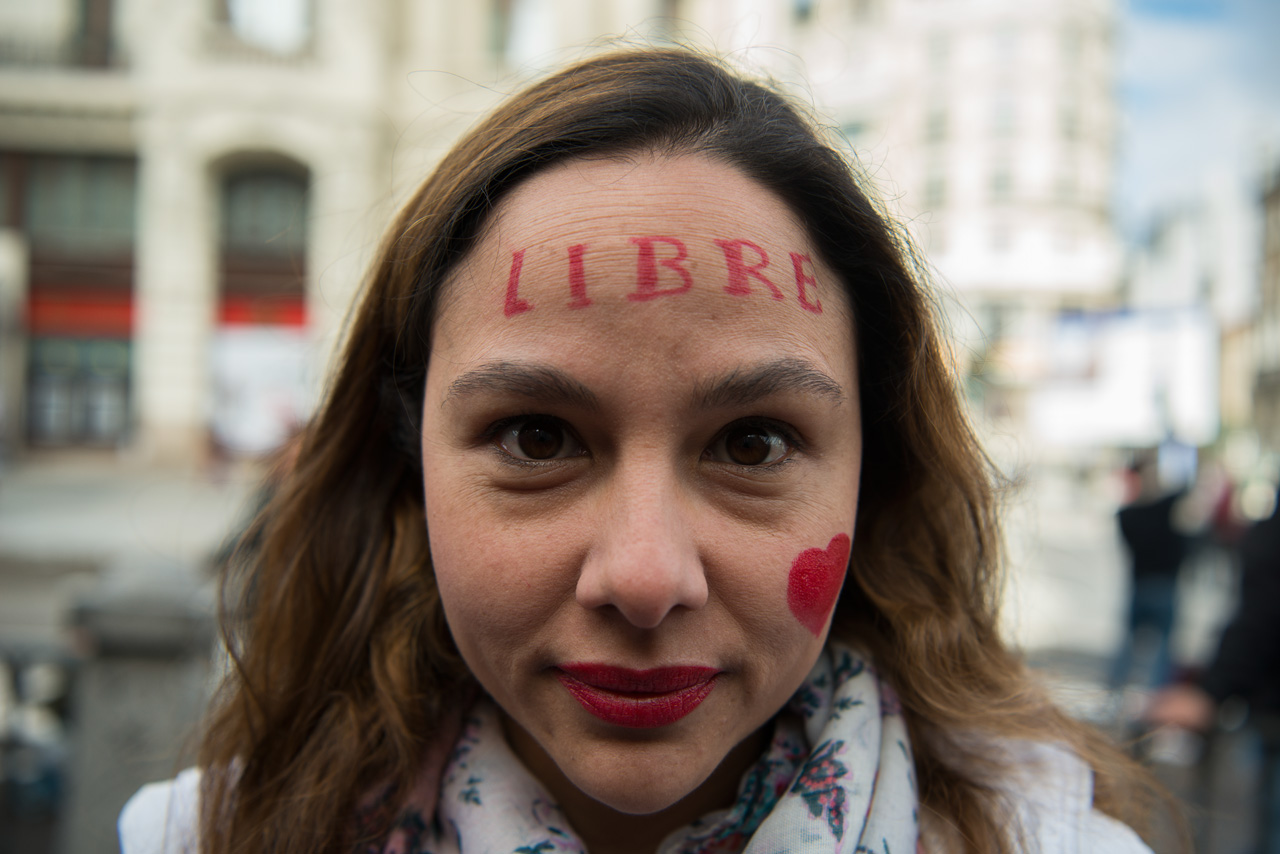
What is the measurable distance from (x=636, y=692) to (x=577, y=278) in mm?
528

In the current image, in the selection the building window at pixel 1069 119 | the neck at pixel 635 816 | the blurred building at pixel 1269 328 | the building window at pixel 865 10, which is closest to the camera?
the neck at pixel 635 816

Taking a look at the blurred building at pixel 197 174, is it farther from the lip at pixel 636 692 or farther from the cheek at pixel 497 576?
the lip at pixel 636 692

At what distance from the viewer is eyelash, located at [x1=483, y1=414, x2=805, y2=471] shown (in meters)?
1.07

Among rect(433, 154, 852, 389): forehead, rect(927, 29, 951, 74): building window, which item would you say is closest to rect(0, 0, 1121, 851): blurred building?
rect(927, 29, 951, 74): building window

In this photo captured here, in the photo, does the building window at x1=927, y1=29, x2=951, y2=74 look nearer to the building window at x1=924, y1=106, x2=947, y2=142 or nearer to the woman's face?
the building window at x1=924, y1=106, x2=947, y2=142

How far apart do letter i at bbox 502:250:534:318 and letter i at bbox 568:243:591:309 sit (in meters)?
0.06

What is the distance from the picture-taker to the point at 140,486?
1512 centimetres

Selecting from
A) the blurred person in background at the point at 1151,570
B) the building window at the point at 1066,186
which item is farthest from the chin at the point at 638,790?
the building window at the point at 1066,186

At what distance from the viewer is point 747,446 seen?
108cm

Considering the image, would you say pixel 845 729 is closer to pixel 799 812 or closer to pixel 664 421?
pixel 799 812

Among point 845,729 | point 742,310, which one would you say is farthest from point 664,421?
point 845,729

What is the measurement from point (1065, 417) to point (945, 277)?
7739 millimetres

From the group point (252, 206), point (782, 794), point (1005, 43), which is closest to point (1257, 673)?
point (782, 794)

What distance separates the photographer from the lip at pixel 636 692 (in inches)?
39.5
